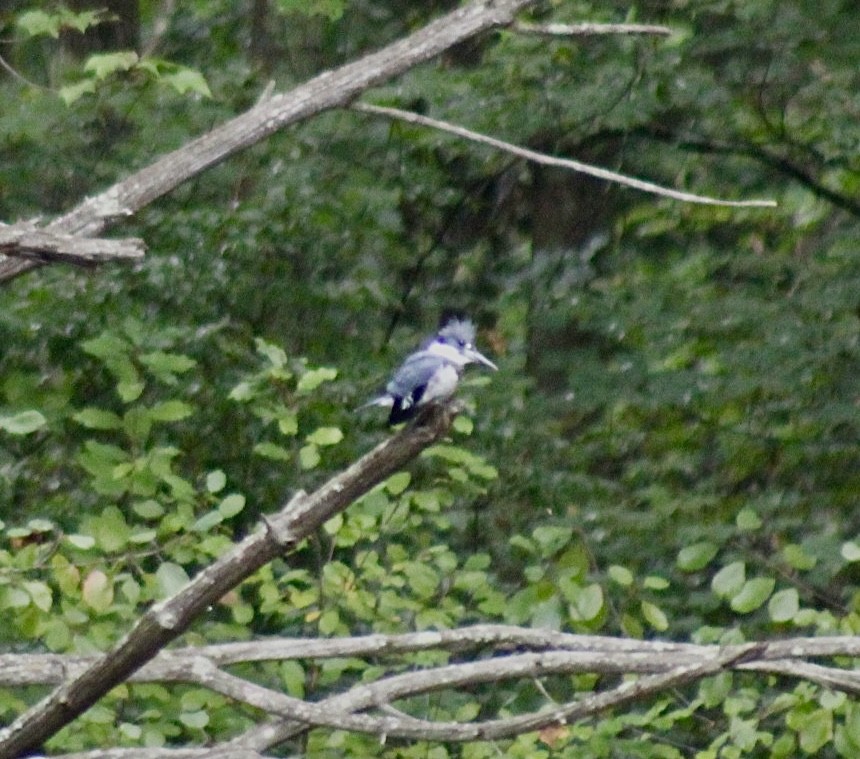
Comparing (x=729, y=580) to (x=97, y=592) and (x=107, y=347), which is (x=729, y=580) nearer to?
(x=97, y=592)

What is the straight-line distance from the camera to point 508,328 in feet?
18.8

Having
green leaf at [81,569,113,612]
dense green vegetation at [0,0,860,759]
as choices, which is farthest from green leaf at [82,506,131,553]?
dense green vegetation at [0,0,860,759]

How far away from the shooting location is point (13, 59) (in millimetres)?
6688

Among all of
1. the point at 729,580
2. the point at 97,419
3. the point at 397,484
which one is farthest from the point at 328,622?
the point at 729,580

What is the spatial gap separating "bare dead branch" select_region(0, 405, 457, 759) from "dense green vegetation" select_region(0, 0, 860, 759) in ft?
6.44

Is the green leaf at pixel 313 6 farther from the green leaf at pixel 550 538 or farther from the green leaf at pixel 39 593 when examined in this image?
the green leaf at pixel 39 593

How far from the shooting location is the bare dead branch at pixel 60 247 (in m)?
2.27

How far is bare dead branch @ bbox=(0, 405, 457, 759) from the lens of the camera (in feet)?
7.51

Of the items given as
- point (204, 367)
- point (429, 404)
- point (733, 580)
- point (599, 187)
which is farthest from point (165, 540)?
point (599, 187)

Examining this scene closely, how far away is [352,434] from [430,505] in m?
0.72

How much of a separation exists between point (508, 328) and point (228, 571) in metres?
3.48

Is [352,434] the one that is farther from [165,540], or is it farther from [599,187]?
[599,187]

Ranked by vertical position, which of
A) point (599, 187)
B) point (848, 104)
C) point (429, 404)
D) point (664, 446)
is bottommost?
point (664, 446)

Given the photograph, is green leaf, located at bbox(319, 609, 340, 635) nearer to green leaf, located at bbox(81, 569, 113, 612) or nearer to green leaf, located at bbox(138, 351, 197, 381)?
green leaf, located at bbox(81, 569, 113, 612)
